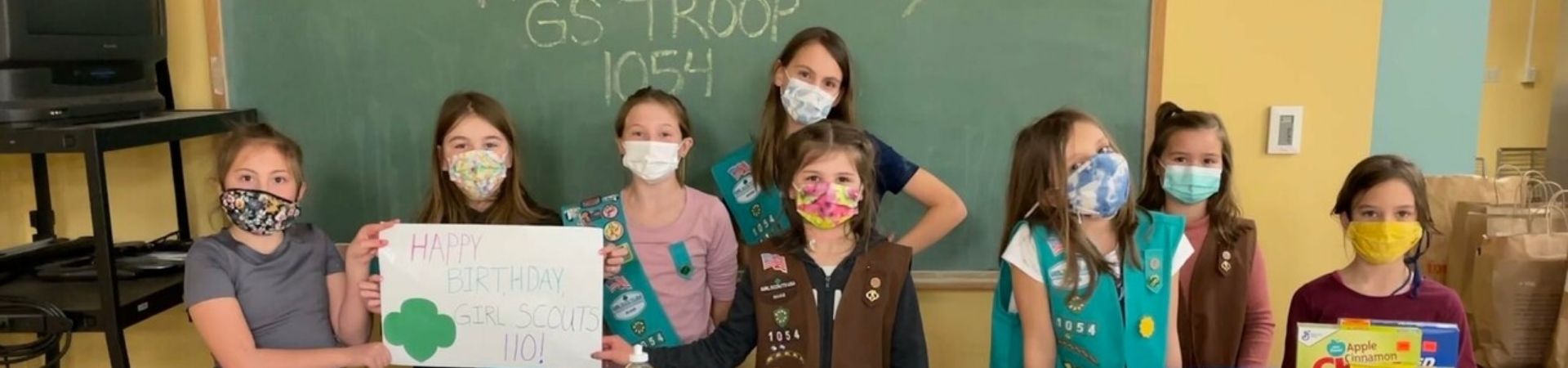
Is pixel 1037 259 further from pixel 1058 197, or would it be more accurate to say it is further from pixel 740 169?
pixel 740 169

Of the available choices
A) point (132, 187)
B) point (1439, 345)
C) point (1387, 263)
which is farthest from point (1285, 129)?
point (132, 187)

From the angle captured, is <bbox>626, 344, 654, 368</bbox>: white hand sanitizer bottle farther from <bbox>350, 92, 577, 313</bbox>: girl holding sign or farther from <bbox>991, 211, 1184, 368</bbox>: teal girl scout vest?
<bbox>991, 211, 1184, 368</bbox>: teal girl scout vest

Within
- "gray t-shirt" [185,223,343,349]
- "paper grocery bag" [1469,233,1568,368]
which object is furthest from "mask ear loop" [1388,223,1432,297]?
"gray t-shirt" [185,223,343,349]

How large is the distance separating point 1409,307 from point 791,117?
51.3 inches

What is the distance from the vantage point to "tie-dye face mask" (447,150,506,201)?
2.02m

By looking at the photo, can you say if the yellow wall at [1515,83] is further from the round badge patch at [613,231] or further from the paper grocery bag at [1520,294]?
the round badge patch at [613,231]

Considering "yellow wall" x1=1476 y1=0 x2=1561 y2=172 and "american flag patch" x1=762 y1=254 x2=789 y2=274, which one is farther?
"yellow wall" x1=1476 y1=0 x2=1561 y2=172

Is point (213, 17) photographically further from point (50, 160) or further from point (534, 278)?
point (534, 278)

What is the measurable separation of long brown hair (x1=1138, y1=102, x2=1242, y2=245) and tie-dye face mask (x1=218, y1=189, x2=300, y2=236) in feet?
5.81

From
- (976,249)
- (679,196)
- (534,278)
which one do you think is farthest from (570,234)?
(976,249)

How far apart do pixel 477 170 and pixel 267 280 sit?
0.44 metres

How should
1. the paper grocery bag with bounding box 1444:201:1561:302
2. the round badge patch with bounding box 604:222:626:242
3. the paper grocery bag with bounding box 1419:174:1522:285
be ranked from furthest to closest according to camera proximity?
the paper grocery bag with bounding box 1419:174:1522:285
the paper grocery bag with bounding box 1444:201:1561:302
the round badge patch with bounding box 604:222:626:242

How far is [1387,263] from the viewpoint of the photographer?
6.51 ft

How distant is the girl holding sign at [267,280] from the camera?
189cm
